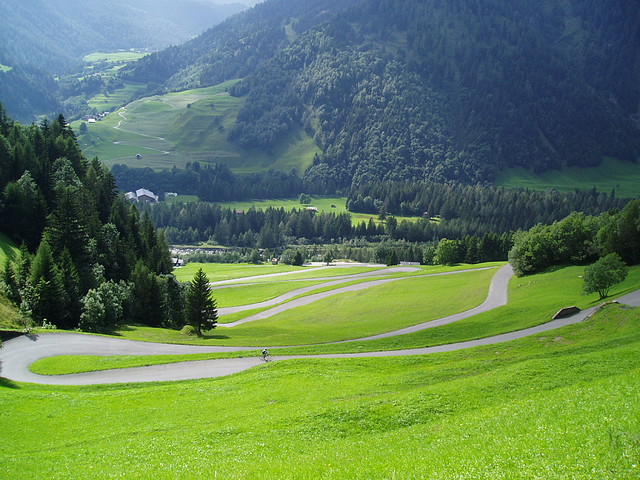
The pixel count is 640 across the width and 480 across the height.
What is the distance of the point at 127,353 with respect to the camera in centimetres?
4400

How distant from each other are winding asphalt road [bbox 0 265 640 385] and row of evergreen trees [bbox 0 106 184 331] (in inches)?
391

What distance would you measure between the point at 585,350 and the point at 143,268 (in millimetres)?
57705

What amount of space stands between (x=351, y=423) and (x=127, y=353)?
28271 mm

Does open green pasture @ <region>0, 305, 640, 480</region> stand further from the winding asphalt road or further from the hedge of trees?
the hedge of trees

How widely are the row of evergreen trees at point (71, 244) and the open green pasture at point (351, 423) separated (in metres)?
24.4

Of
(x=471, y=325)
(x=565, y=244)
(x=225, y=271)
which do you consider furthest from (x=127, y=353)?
(x=225, y=271)

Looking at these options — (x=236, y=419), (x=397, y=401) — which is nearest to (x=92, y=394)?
(x=236, y=419)

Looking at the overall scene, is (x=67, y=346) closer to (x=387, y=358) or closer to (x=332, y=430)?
(x=387, y=358)

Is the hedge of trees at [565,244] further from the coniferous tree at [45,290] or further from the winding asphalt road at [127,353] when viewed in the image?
the coniferous tree at [45,290]

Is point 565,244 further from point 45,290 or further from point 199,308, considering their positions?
point 45,290

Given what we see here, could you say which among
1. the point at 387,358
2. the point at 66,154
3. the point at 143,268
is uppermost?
the point at 66,154

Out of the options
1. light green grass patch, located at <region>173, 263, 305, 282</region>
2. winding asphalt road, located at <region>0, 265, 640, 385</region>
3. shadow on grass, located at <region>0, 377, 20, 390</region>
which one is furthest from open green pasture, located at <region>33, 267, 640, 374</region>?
light green grass patch, located at <region>173, 263, 305, 282</region>

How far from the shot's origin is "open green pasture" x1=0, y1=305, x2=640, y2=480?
16.2m

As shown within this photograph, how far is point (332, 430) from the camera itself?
74.0 feet
